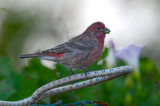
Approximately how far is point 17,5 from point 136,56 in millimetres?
2597

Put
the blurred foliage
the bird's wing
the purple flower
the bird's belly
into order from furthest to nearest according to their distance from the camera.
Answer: the purple flower, the bird's wing, the bird's belly, the blurred foliage

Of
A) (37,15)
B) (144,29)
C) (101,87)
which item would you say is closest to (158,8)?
(144,29)

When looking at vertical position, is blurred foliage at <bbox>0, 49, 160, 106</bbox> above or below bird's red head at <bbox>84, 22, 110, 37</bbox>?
below

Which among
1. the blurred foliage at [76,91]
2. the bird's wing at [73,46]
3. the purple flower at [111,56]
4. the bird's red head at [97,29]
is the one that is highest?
the bird's red head at [97,29]

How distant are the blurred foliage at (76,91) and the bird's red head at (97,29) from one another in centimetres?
20

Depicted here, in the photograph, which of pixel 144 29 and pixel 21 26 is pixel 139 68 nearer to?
pixel 21 26

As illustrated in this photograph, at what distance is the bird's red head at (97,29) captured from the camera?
3331 millimetres

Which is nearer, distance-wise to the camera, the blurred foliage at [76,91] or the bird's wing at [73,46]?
the blurred foliage at [76,91]

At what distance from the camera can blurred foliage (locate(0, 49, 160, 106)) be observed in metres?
2.73

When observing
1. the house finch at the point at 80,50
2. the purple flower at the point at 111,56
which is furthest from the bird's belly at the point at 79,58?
the purple flower at the point at 111,56

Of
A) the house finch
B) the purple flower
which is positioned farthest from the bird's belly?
the purple flower

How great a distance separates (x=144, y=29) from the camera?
23.5 ft

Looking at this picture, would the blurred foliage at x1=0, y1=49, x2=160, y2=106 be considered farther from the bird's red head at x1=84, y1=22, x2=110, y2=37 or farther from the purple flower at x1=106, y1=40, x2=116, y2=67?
the bird's red head at x1=84, y1=22, x2=110, y2=37

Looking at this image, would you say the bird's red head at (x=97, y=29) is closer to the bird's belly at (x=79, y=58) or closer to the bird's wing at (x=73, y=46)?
the bird's wing at (x=73, y=46)
